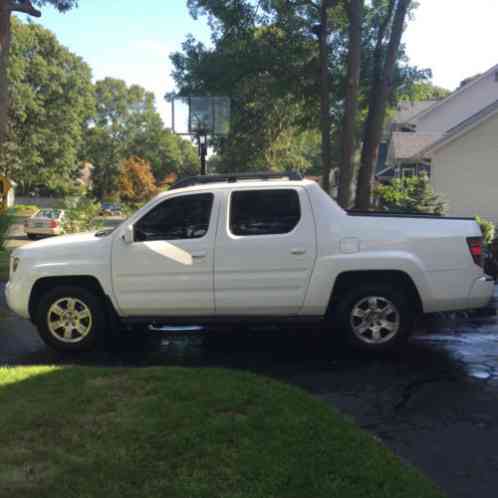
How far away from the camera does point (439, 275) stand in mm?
6312

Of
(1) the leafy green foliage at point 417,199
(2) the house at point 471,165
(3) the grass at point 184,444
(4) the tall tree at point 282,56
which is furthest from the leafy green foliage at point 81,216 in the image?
(3) the grass at point 184,444

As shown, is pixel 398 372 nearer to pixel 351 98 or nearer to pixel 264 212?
pixel 264 212

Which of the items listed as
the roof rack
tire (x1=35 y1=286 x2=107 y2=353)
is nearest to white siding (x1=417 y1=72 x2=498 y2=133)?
the roof rack

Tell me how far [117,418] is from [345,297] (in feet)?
9.73

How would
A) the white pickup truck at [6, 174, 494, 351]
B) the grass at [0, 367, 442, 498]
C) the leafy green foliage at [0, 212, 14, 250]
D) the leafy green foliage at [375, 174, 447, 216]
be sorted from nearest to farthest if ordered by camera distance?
1. the grass at [0, 367, 442, 498]
2. the white pickup truck at [6, 174, 494, 351]
3. the leafy green foliage at [0, 212, 14, 250]
4. the leafy green foliage at [375, 174, 447, 216]

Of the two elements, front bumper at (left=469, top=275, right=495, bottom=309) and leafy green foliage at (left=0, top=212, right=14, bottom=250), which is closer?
front bumper at (left=469, top=275, right=495, bottom=309)

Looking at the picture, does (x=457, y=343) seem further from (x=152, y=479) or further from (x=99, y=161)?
(x=99, y=161)

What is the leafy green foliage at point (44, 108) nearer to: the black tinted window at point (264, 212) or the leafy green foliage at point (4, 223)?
the leafy green foliage at point (4, 223)

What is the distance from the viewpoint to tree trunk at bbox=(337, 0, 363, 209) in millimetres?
15578

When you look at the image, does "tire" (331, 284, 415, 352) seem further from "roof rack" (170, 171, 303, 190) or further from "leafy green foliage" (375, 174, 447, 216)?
"leafy green foliage" (375, 174, 447, 216)

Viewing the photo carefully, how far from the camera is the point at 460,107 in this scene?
121 ft

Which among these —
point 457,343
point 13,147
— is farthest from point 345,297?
point 13,147

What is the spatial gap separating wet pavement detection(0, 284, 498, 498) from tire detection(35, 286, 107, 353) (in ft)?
0.58

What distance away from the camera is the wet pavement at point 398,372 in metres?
3.95
